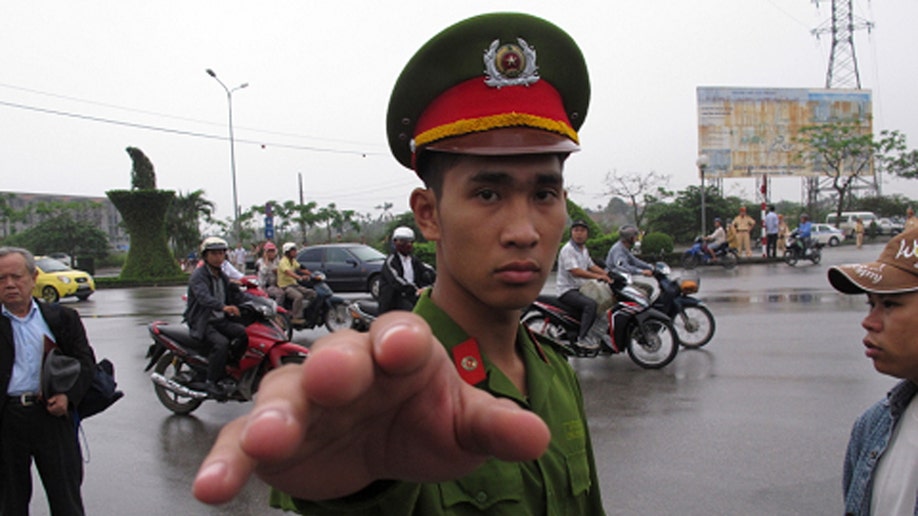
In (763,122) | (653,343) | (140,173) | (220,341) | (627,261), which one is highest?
(763,122)

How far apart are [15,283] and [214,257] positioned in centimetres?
291

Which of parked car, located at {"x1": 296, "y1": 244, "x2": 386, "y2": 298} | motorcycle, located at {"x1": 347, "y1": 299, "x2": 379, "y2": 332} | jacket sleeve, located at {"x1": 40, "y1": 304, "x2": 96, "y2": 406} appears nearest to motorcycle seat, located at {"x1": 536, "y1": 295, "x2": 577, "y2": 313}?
motorcycle, located at {"x1": 347, "y1": 299, "x2": 379, "y2": 332}

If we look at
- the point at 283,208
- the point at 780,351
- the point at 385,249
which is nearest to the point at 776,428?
the point at 780,351

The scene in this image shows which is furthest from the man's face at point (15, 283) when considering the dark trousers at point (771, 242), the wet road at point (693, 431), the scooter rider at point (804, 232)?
the dark trousers at point (771, 242)

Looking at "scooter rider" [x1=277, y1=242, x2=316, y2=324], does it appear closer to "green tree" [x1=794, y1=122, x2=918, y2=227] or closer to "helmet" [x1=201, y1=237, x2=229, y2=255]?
"helmet" [x1=201, y1=237, x2=229, y2=255]

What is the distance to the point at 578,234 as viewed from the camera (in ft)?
24.2

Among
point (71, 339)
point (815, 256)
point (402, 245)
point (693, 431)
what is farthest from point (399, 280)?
point (815, 256)

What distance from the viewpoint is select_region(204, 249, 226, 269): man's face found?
20.2 ft

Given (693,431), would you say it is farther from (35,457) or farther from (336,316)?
(336,316)

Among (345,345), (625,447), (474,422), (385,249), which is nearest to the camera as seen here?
(345,345)

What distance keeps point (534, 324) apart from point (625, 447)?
9.84 feet

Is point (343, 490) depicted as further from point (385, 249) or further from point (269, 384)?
point (385, 249)

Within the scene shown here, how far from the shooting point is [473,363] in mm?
1196

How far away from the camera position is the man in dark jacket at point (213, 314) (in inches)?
231
